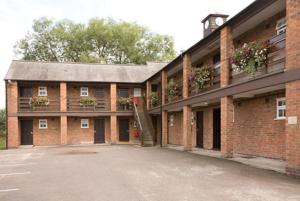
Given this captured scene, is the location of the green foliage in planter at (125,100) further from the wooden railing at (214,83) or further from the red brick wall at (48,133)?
the wooden railing at (214,83)

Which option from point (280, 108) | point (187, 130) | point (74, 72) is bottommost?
point (187, 130)

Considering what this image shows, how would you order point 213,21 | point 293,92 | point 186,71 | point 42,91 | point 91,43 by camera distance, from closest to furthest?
point 293,92 → point 186,71 → point 213,21 → point 42,91 → point 91,43

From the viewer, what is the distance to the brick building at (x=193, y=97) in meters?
9.22

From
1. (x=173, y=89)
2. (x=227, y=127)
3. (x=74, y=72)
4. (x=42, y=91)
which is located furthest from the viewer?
(x=74, y=72)

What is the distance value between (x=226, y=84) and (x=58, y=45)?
1266 inches

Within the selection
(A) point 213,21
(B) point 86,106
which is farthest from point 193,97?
(B) point 86,106

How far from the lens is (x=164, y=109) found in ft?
61.8

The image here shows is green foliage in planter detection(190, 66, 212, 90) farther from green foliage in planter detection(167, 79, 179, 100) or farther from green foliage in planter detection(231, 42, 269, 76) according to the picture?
green foliage in planter detection(231, 42, 269, 76)

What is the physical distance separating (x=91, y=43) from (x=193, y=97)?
1072 inches

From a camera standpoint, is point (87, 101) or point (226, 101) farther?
point (87, 101)

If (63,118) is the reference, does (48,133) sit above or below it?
below

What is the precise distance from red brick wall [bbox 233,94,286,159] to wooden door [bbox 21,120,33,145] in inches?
641

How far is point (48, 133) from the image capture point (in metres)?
23.1

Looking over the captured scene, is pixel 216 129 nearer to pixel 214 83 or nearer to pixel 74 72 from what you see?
pixel 214 83
